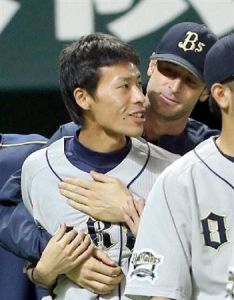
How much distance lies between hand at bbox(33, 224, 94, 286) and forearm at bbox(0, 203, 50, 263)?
3 cm

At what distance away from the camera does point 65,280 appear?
5.09 feet

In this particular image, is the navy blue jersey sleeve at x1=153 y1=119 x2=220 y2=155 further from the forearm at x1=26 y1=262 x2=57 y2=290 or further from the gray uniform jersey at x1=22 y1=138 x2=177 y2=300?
the forearm at x1=26 y1=262 x2=57 y2=290

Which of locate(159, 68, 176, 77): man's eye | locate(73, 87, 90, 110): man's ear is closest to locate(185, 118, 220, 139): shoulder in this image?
locate(159, 68, 176, 77): man's eye

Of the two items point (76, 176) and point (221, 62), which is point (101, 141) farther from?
point (221, 62)

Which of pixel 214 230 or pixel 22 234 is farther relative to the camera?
pixel 22 234

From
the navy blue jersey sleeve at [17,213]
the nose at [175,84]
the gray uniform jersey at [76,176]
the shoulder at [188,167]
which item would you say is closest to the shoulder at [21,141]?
the navy blue jersey sleeve at [17,213]

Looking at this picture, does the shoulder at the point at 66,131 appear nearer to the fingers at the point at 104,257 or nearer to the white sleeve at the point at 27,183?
the white sleeve at the point at 27,183

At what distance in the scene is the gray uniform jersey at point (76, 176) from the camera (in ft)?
4.99

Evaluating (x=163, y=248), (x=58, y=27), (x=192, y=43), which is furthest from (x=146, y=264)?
(x=58, y=27)

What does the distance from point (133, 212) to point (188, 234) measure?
0.15 meters

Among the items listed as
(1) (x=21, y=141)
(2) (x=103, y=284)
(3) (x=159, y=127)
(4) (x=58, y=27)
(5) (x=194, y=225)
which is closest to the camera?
(5) (x=194, y=225)

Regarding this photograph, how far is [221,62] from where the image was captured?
1.40 metres

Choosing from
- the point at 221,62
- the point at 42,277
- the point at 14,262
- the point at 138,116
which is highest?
the point at 221,62

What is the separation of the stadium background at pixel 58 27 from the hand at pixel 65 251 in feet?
1.95
